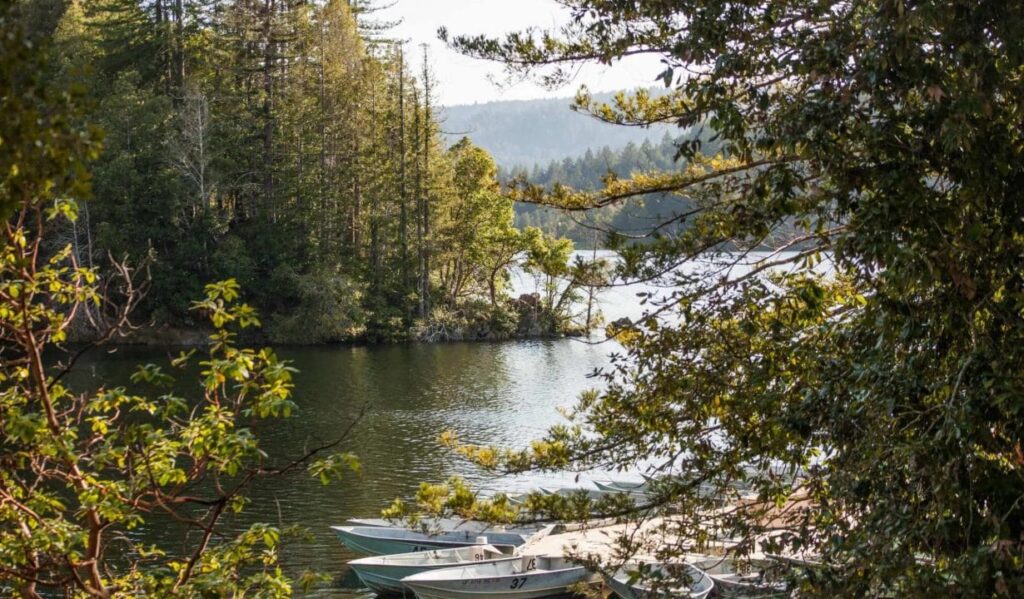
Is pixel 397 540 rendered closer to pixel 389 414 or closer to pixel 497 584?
pixel 497 584

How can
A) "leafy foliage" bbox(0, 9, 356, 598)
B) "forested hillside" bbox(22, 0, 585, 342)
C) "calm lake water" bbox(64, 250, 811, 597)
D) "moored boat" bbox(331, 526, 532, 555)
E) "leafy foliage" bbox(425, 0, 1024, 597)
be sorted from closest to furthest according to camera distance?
"leafy foliage" bbox(425, 0, 1024, 597), "leafy foliage" bbox(0, 9, 356, 598), "moored boat" bbox(331, 526, 532, 555), "calm lake water" bbox(64, 250, 811, 597), "forested hillside" bbox(22, 0, 585, 342)

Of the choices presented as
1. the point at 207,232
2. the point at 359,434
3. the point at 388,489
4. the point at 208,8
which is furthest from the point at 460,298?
the point at 388,489

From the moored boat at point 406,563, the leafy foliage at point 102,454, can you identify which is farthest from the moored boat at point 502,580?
the leafy foliage at point 102,454

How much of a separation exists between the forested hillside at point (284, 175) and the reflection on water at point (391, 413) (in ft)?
14.9

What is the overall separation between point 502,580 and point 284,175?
33084mm

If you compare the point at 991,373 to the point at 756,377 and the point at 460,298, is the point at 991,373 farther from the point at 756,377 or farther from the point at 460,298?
the point at 460,298

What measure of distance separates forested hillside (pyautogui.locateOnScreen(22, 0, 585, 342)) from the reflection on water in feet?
14.9

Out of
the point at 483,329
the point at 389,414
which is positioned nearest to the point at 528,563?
the point at 389,414

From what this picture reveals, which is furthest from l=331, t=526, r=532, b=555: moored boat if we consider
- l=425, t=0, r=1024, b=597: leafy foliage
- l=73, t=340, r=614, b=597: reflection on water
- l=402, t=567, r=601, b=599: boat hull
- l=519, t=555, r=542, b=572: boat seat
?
l=425, t=0, r=1024, b=597: leafy foliage

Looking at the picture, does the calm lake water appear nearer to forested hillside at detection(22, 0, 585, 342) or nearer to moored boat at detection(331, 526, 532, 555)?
moored boat at detection(331, 526, 532, 555)

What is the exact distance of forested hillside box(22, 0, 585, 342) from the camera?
40656 mm

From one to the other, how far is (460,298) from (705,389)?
40550 millimetres

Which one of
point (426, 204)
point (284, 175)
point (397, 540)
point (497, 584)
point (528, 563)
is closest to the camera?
point (497, 584)

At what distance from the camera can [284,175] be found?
44344 millimetres
